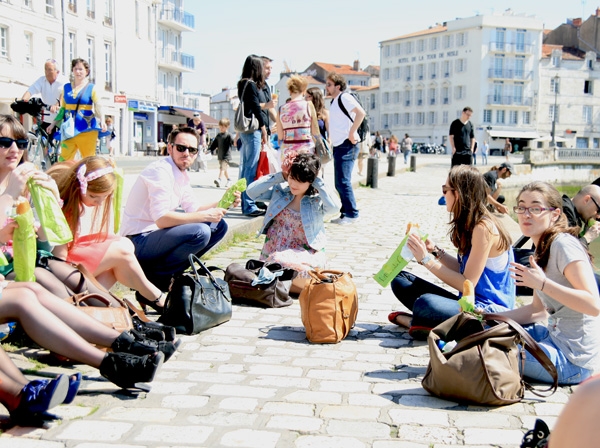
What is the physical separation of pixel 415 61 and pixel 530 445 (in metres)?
92.5

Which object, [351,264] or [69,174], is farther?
[351,264]

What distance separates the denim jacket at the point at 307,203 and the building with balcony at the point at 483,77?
77059 mm

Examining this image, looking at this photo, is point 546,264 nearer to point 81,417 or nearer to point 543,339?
point 543,339

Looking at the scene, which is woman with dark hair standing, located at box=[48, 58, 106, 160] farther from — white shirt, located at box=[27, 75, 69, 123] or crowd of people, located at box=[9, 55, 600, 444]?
crowd of people, located at box=[9, 55, 600, 444]

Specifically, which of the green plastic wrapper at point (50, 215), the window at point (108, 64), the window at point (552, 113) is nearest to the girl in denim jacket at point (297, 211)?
the green plastic wrapper at point (50, 215)

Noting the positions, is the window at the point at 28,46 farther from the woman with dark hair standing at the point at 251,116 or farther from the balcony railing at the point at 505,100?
the balcony railing at the point at 505,100

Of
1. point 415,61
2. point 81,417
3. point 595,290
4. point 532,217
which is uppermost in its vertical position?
point 415,61

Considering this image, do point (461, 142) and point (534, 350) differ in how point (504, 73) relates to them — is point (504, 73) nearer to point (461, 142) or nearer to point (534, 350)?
point (461, 142)

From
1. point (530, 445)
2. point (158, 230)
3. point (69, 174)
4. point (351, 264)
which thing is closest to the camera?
point (530, 445)

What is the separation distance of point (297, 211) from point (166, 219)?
159 centimetres

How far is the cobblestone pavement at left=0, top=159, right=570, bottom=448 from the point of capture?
341cm

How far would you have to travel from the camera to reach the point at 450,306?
16.4ft

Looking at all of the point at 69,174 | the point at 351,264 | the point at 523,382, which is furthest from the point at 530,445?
the point at 351,264

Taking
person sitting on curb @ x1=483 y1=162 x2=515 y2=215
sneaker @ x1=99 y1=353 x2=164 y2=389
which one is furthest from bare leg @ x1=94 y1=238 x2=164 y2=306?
person sitting on curb @ x1=483 y1=162 x2=515 y2=215
